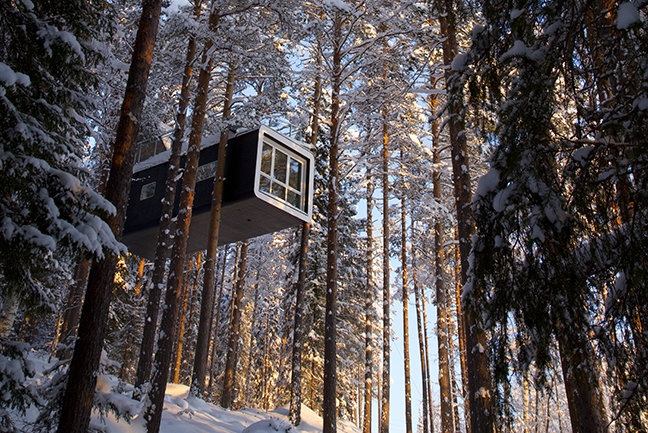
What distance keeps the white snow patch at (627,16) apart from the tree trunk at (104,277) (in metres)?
5.40

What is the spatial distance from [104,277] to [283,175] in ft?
29.9

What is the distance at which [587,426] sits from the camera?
6.09 metres

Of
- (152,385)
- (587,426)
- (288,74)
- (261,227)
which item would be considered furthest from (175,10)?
(587,426)

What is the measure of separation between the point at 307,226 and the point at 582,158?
41.3 ft

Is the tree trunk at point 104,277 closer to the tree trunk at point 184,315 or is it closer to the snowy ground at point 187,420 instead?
the snowy ground at point 187,420

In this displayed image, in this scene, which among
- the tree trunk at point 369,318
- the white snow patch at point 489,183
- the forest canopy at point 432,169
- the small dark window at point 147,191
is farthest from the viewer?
the small dark window at point 147,191

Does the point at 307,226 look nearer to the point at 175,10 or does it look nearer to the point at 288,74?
the point at 288,74

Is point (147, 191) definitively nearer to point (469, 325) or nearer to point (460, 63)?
point (469, 325)

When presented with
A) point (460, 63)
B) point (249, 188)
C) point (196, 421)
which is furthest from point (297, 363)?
point (460, 63)

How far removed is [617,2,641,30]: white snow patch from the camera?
9.83 ft

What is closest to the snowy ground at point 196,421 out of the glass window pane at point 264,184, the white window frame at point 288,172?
the white window frame at point 288,172

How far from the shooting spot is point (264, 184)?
14164mm

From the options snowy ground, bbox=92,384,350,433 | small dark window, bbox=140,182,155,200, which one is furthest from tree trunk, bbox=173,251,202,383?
snowy ground, bbox=92,384,350,433

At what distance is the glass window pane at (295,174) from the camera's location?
1516 cm
